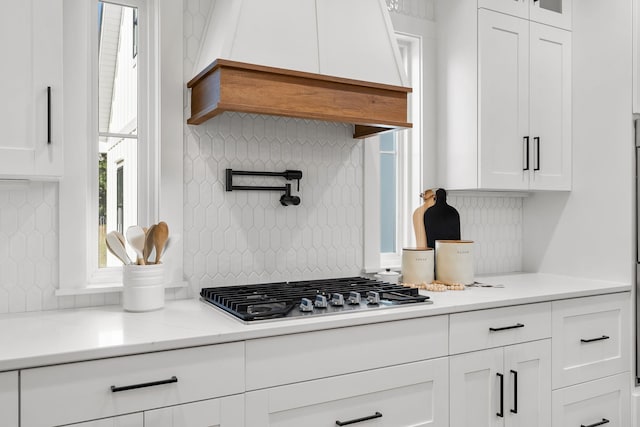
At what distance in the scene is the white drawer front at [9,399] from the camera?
131 centimetres

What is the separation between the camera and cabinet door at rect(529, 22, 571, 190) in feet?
9.00

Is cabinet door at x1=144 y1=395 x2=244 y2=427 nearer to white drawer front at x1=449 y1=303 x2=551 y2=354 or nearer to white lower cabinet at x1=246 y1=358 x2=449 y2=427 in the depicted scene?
white lower cabinet at x1=246 y1=358 x2=449 y2=427

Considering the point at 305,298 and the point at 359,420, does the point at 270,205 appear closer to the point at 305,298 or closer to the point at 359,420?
the point at 305,298

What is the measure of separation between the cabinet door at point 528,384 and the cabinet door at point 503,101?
0.83m

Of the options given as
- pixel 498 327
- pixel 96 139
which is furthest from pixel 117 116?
pixel 498 327

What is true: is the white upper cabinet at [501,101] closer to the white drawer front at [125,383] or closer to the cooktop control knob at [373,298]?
the cooktop control knob at [373,298]

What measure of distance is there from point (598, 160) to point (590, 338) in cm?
93

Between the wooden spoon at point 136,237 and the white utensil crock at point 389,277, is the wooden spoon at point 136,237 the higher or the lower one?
the higher one

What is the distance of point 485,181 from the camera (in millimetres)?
2594

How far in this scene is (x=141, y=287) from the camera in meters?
1.86

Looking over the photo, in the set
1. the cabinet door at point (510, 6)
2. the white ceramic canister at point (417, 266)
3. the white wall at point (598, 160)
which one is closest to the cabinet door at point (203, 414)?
the white ceramic canister at point (417, 266)

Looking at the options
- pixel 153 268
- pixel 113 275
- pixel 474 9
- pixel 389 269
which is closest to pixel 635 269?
pixel 389 269

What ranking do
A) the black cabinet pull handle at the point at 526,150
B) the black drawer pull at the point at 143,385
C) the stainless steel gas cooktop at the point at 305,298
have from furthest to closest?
the black cabinet pull handle at the point at 526,150
the stainless steel gas cooktop at the point at 305,298
the black drawer pull at the point at 143,385

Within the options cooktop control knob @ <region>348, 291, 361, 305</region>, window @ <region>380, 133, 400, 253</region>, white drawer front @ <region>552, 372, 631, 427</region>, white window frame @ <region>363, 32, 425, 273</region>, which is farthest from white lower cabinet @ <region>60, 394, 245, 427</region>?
white drawer front @ <region>552, 372, 631, 427</region>
